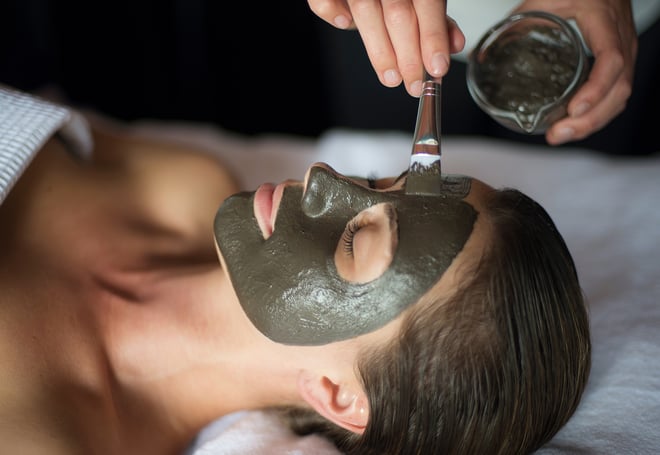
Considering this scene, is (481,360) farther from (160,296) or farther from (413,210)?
(160,296)

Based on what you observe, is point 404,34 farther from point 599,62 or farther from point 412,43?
point 599,62

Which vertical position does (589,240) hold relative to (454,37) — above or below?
below

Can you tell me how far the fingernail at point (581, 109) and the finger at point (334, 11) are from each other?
1.32ft

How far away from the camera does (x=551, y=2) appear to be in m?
1.13

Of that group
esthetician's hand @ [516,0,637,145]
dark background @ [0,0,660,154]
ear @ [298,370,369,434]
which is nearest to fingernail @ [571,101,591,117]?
esthetician's hand @ [516,0,637,145]

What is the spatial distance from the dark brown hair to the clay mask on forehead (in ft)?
0.14

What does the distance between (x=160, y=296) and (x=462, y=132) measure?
1.20 metres

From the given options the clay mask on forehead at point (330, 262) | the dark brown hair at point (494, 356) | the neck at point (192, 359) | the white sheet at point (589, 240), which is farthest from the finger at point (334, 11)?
the white sheet at point (589, 240)

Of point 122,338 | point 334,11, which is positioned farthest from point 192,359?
point 334,11

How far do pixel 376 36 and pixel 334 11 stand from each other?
72 millimetres

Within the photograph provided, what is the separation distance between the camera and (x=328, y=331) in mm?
880

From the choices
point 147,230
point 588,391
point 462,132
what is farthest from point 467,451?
point 462,132

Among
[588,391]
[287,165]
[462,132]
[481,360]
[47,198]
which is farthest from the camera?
[462,132]

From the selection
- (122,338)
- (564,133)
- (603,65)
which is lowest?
(122,338)
